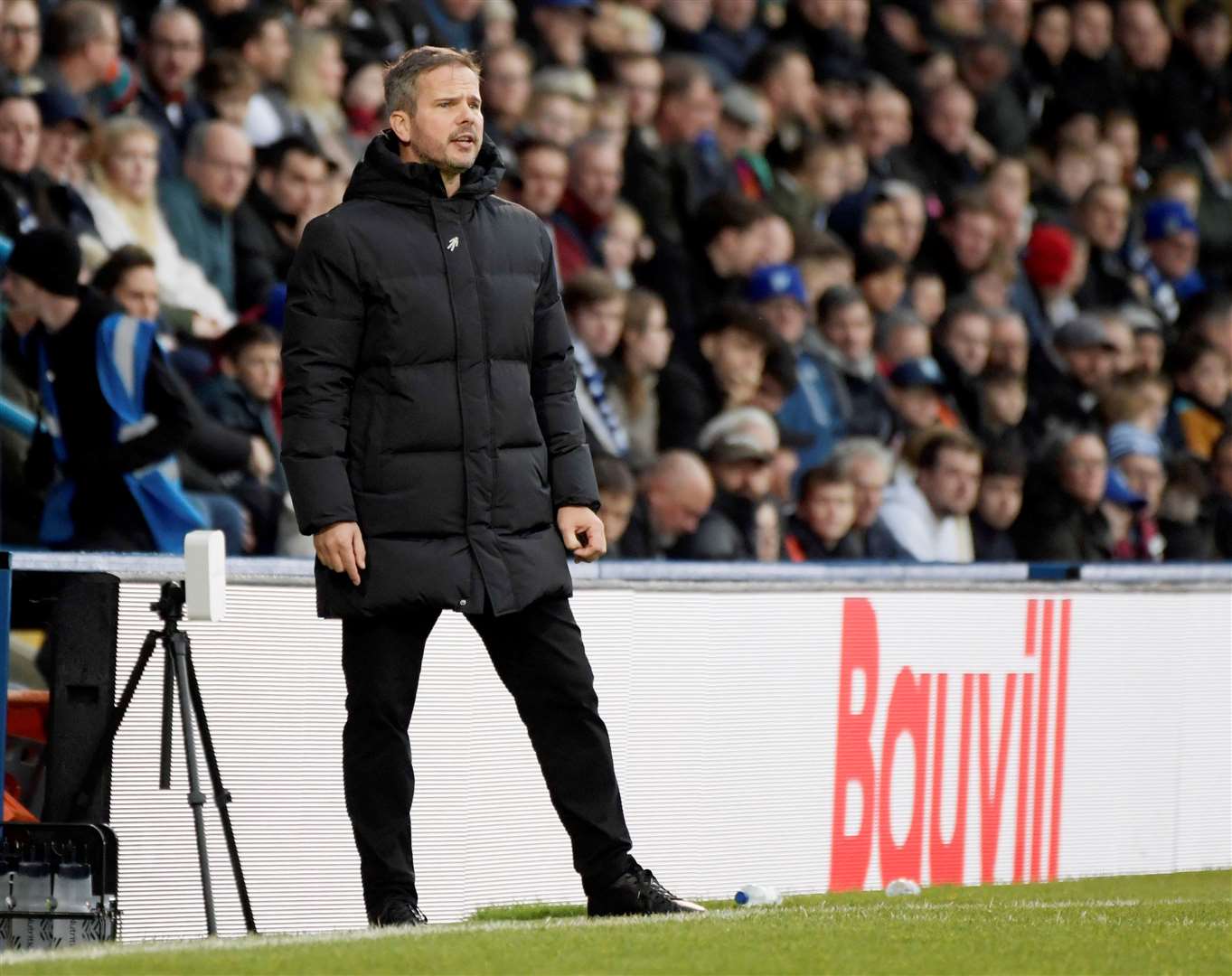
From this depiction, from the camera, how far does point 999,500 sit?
12703 millimetres

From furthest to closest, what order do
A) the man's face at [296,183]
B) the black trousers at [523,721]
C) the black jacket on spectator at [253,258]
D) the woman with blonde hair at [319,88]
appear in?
the woman with blonde hair at [319,88]
the man's face at [296,183]
the black jacket on spectator at [253,258]
the black trousers at [523,721]

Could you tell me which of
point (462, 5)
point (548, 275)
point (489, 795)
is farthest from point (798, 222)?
point (548, 275)

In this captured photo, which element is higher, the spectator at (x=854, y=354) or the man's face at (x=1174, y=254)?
the man's face at (x=1174, y=254)

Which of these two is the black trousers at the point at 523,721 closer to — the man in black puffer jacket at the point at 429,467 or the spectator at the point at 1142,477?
the man in black puffer jacket at the point at 429,467

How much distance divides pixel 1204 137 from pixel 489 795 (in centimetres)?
1159

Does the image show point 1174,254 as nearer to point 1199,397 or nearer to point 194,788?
point 1199,397

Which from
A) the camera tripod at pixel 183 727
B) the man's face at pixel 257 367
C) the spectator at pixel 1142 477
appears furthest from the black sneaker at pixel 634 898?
the spectator at pixel 1142 477

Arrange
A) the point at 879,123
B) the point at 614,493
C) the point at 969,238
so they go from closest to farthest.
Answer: the point at 614,493
the point at 879,123
the point at 969,238

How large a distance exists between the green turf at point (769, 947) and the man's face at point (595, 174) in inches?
227

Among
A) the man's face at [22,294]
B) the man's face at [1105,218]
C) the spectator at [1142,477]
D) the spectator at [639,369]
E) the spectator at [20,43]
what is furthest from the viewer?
the man's face at [1105,218]

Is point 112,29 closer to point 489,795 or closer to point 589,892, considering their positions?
point 489,795

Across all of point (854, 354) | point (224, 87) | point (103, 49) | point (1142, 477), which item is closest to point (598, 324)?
point (224, 87)

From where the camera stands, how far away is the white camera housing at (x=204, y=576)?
595 centimetres

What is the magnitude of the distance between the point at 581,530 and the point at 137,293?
11.8ft
